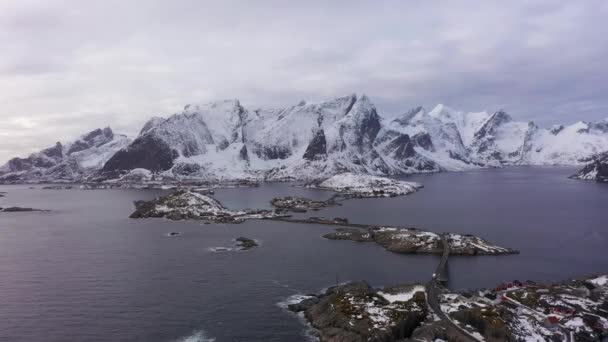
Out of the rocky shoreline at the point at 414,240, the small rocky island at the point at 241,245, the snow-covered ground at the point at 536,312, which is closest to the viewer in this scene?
the snow-covered ground at the point at 536,312

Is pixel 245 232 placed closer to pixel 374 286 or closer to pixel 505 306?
pixel 374 286

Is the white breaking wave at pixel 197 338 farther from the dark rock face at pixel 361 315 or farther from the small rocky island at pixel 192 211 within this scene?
the small rocky island at pixel 192 211

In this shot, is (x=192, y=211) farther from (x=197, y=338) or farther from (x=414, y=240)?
(x=197, y=338)

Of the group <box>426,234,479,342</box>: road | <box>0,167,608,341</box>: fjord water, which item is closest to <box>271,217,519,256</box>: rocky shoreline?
<box>0,167,608,341</box>: fjord water

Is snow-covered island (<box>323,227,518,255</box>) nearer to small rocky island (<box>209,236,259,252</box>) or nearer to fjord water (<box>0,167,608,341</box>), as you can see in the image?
fjord water (<box>0,167,608,341</box>)

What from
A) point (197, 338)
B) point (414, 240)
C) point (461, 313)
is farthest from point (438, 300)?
point (414, 240)

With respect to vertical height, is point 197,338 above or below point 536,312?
below

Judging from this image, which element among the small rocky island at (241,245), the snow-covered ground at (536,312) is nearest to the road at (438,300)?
the snow-covered ground at (536,312)
